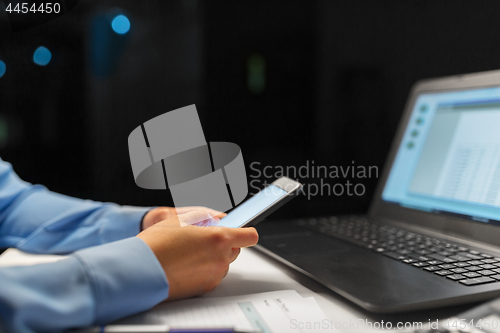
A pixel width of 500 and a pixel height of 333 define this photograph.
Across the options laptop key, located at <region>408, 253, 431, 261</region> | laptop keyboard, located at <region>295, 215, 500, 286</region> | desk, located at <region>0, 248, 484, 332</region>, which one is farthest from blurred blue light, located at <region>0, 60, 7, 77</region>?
laptop key, located at <region>408, 253, 431, 261</region>

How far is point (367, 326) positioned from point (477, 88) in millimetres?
506

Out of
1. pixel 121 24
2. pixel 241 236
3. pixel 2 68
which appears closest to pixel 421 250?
pixel 241 236

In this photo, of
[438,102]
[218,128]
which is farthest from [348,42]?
[218,128]

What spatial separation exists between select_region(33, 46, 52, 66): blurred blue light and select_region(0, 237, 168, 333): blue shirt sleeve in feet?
1.70

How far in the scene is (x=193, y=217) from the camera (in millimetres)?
465

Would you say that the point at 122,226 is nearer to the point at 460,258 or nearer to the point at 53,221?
the point at 53,221

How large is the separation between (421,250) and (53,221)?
0.55 m

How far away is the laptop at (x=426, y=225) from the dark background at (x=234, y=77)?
0.13 metres

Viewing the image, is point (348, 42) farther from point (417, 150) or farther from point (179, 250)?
point (179, 250)

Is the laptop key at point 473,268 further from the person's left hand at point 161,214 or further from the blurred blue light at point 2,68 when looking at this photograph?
the blurred blue light at point 2,68

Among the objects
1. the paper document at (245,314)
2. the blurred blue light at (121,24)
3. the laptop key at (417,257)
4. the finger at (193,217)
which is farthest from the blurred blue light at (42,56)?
the laptop key at (417,257)

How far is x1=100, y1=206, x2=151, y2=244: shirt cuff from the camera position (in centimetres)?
56

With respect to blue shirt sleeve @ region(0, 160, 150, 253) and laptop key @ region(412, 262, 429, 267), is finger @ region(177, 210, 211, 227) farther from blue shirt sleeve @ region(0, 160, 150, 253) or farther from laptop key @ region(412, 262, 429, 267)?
laptop key @ region(412, 262, 429, 267)

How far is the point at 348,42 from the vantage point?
2.81 ft
